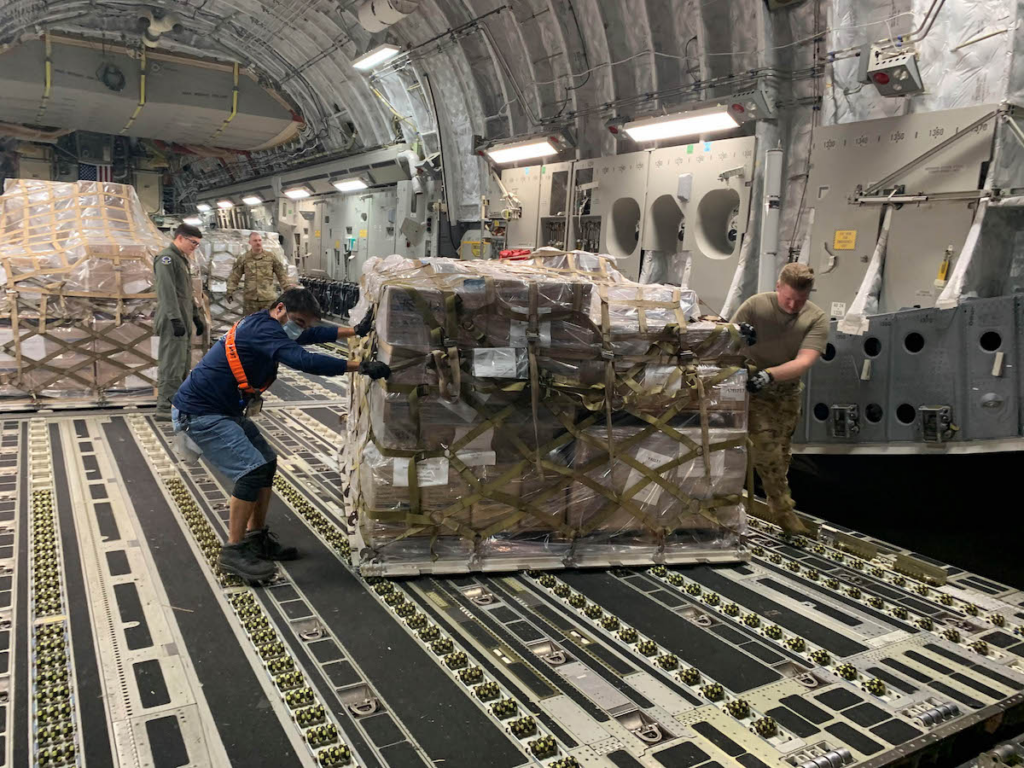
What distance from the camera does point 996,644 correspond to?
12.9 ft

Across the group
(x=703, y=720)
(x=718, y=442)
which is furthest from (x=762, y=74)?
(x=703, y=720)

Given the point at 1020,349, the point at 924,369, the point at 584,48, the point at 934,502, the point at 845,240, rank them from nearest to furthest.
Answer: the point at 1020,349
the point at 924,369
the point at 934,502
the point at 845,240
the point at 584,48

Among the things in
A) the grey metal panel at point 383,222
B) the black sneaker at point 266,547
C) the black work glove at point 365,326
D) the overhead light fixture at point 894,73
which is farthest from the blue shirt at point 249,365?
the grey metal panel at point 383,222

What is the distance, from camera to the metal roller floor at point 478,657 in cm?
293

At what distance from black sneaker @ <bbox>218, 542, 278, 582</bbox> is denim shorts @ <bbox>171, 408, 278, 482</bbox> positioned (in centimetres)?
40

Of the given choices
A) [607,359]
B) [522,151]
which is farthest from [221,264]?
[607,359]

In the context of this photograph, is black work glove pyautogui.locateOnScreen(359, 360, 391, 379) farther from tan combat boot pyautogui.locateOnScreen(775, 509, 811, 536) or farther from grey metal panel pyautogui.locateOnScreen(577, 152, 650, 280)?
grey metal panel pyautogui.locateOnScreen(577, 152, 650, 280)

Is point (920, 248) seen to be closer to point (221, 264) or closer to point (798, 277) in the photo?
point (798, 277)

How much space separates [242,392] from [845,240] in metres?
4.83

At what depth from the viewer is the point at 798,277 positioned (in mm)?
4898

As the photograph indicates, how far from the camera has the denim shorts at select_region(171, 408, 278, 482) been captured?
4238mm

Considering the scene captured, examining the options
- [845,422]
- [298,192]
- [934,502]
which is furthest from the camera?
[298,192]

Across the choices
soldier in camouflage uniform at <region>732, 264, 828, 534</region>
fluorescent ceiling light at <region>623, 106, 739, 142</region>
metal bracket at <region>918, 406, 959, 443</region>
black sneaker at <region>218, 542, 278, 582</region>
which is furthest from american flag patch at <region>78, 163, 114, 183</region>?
metal bracket at <region>918, 406, 959, 443</region>

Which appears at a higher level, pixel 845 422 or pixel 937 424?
pixel 937 424
